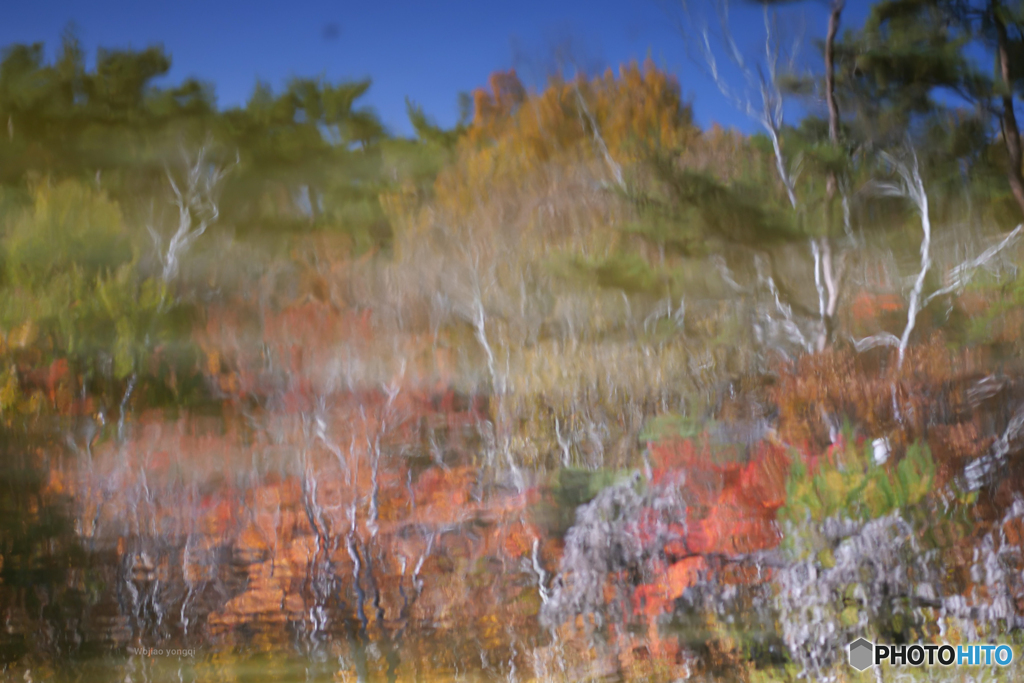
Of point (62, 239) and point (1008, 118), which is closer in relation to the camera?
point (62, 239)

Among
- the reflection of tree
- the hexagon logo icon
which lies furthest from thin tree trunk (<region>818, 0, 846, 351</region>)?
the reflection of tree

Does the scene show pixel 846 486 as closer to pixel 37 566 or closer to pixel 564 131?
pixel 564 131

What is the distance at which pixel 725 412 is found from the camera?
65.6 inches

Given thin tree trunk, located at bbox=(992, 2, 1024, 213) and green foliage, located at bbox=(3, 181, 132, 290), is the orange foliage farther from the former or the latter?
green foliage, located at bbox=(3, 181, 132, 290)

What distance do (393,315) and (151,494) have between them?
707 mm

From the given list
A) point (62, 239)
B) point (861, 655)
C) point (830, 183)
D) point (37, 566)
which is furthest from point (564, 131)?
point (37, 566)

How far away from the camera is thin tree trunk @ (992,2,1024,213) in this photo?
5.70 ft

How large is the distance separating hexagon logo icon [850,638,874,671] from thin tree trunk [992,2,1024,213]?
3.86ft

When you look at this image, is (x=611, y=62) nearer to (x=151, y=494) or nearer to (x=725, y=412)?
(x=725, y=412)

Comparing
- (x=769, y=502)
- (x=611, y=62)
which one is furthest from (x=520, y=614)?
(x=611, y=62)

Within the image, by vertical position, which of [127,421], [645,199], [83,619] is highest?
[645,199]

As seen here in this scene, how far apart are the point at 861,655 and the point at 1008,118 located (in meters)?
1.40

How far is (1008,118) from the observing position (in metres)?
1.75

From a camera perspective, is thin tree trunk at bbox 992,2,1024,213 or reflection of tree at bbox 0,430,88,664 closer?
reflection of tree at bbox 0,430,88,664
